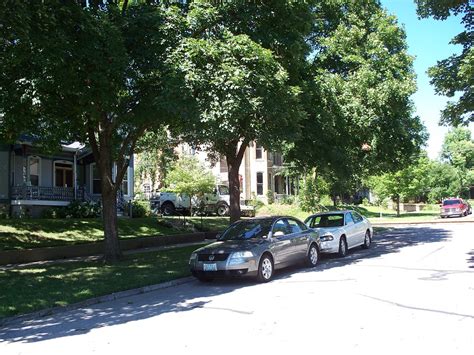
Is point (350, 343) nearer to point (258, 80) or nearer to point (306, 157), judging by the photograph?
point (258, 80)

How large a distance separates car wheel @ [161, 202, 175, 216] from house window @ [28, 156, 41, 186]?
10.4 metres

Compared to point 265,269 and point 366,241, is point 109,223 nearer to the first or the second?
point 265,269

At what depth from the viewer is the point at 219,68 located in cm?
1207

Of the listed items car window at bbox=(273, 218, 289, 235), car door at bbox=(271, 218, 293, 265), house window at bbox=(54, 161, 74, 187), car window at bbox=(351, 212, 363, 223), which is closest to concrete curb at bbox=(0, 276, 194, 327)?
car door at bbox=(271, 218, 293, 265)

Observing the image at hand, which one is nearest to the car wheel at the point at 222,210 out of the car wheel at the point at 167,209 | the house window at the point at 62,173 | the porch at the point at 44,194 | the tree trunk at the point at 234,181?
the car wheel at the point at 167,209

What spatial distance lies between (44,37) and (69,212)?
16.3 m

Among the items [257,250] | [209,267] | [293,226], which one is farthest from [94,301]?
[293,226]

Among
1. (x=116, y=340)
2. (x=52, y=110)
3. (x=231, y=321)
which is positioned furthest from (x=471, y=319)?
(x=52, y=110)

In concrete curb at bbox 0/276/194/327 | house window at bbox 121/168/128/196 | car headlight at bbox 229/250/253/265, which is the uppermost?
house window at bbox 121/168/128/196

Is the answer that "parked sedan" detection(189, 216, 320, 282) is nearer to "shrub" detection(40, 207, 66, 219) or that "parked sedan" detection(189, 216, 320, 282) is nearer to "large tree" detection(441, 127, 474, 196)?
"shrub" detection(40, 207, 66, 219)

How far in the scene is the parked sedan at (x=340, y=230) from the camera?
1559 cm

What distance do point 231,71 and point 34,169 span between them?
20.3 m

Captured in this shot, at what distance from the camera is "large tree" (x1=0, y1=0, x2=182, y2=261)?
10.9 metres

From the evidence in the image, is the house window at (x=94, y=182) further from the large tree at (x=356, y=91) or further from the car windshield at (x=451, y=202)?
the car windshield at (x=451, y=202)
